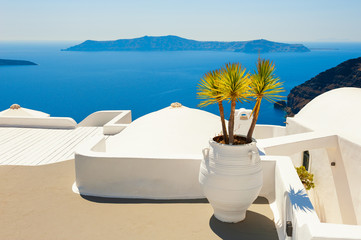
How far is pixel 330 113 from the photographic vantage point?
35.6ft

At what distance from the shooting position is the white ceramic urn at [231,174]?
15.2 feet

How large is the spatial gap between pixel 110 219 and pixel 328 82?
8382 centimetres

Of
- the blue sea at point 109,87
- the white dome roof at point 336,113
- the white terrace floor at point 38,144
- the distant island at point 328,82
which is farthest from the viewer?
the blue sea at point 109,87

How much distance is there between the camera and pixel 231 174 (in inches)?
182

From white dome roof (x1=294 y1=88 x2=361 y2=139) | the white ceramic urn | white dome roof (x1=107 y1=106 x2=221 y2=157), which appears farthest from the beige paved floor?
white dome roof (x1=294 y1=88 x2=361 y2=139)

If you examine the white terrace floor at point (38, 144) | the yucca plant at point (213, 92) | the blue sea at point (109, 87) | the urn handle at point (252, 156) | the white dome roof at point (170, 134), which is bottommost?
the blue sea at point (109, 87)

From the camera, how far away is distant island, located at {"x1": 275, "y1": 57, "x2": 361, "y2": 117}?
245 feet

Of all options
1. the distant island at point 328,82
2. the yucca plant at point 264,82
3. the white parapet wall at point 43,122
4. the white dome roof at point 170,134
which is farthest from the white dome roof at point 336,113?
the distant island at point 328,82

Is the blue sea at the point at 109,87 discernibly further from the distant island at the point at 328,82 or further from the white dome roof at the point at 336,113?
the white dome roof at the point at 336,113

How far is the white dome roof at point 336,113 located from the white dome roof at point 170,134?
3.53 m

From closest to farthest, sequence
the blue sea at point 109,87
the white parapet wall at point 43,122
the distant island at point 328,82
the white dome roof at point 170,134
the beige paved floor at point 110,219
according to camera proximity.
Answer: the beige paved floor at point 110,219 → the white dome roof at point 170,134 → the white parapet wall at point 43,122 → the distant island at point 328,82 → the blue sea at point 109,87

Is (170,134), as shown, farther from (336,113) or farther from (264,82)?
(336,113)

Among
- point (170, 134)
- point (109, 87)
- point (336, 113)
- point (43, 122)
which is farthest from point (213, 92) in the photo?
point (109, 87)

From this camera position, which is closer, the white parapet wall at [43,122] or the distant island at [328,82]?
the white parapet wall at [43,122]
